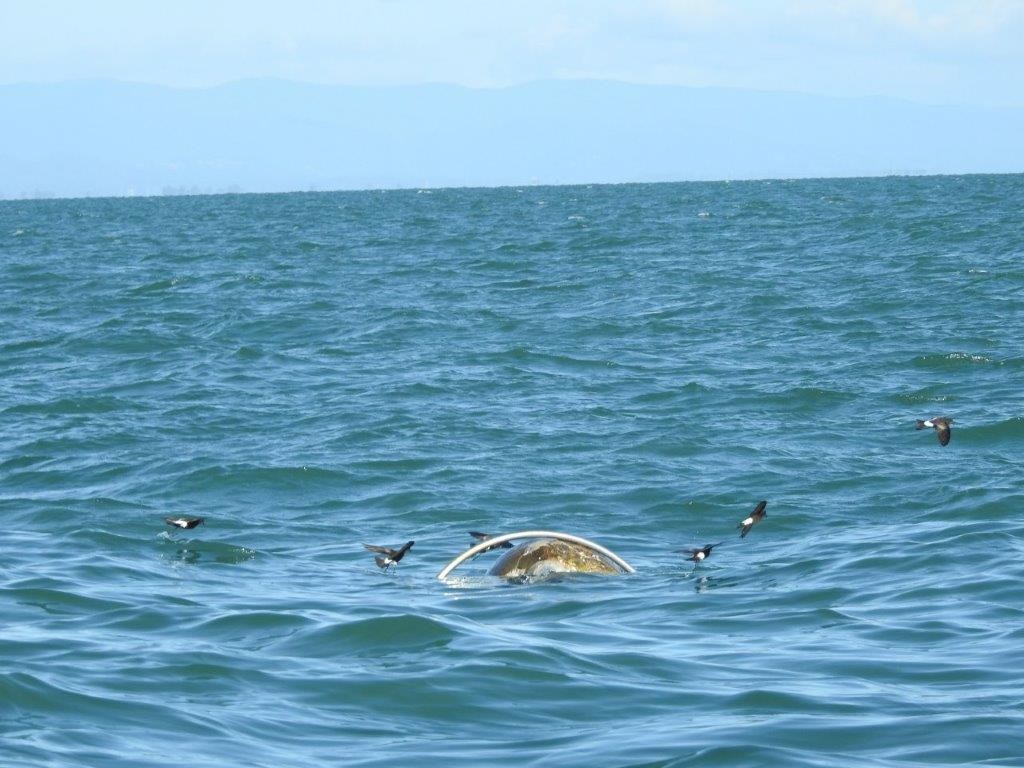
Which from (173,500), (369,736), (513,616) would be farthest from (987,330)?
(369,736)

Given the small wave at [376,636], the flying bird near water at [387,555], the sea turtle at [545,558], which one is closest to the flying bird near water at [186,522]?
the flying bird near water at [387,555]

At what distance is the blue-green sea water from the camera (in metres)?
8.02

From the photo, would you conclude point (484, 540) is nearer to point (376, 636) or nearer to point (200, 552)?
point (376, 636)

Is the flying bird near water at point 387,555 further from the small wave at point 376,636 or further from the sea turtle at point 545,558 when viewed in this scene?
the small wave at point 376,636

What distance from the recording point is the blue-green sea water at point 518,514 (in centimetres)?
802

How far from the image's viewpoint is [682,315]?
2853cm

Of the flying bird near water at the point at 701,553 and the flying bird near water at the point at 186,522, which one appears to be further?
the flying bird near water at the point at 186,522

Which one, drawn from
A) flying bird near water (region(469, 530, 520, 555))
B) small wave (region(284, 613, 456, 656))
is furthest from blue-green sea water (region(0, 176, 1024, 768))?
flying bird near water (region(469, 530, 520, 555))

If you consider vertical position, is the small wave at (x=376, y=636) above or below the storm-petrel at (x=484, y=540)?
below

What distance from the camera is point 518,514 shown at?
1487cm

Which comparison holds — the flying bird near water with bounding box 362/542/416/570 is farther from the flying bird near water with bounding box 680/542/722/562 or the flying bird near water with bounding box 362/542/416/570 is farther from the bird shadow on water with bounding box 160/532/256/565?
the flying bird near water with bounding box 680/542/722/562

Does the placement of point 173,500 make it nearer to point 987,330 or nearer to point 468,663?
point 468,663

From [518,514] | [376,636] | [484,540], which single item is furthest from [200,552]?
[376,636]

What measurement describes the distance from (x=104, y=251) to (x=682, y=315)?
2708 cm
